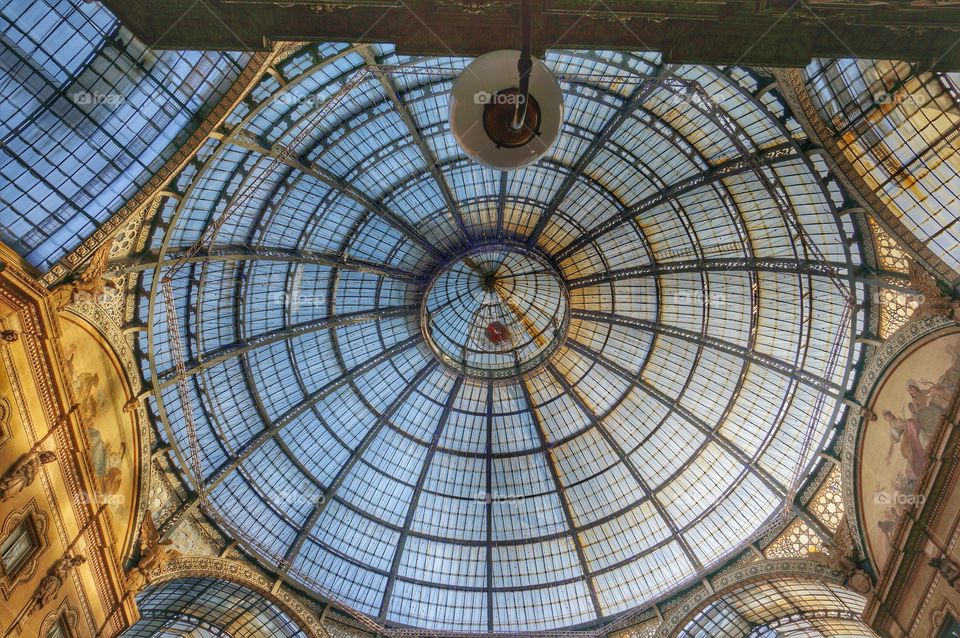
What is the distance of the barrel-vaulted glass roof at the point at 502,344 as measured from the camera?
82.6 ft

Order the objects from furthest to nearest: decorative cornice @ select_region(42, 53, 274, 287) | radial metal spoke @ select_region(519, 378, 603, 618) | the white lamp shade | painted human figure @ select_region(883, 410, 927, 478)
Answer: radial metal spoke @ select_region(519, 378, 603, 618)
painted human figure @ select_region(883, 410, 927, 478)
decorative cornice @ select_region(42, 53, 274, 287)
the white lamp shade

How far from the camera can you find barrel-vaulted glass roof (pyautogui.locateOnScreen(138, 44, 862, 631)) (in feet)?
82.6

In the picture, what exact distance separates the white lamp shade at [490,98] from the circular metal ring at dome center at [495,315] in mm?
24426

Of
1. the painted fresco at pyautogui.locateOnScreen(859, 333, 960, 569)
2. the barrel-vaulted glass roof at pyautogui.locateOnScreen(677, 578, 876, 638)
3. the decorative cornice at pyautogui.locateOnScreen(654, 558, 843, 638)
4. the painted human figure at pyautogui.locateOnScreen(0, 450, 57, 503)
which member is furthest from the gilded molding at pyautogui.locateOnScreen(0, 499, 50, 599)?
the painted fresco at pyautogui.locateOnScreen(859, 333, 960, 569)

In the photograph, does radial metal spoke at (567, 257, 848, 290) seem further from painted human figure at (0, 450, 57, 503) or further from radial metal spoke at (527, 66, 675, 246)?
painted human figure at (0, 450, 57, 503)

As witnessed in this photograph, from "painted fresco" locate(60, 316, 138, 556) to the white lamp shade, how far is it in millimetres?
15789

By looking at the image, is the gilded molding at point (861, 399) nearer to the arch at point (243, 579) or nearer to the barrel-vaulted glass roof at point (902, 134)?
the barrel-vaulted glass roof at point (902, 134)

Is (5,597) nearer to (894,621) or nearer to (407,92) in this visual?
(407,92)

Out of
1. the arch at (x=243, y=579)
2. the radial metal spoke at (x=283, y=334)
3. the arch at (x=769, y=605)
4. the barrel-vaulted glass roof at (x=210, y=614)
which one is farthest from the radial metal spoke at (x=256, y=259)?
the arch at (x=769, y=605)

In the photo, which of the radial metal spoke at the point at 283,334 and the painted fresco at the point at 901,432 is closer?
the painted fresco at the point at 901,432

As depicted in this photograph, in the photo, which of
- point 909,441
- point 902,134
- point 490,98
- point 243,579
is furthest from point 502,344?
point 490,98

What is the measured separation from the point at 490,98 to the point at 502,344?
89.0 feet

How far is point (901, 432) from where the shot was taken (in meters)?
22.1

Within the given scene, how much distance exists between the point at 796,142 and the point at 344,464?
2549 centimetres
